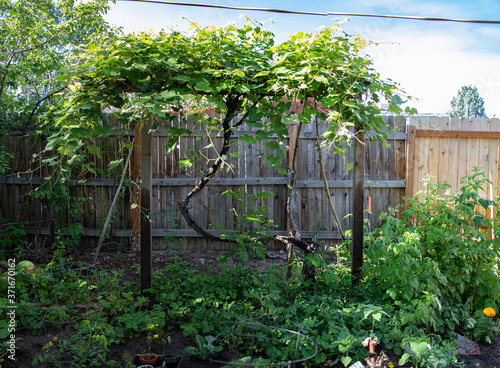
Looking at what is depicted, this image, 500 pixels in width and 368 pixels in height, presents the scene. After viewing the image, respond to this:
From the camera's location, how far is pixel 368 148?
5348 millimetres

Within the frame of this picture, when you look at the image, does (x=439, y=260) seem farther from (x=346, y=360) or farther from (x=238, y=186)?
(x=238, y=186)

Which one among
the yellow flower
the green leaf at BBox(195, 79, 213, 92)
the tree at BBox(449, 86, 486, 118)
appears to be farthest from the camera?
the tree at BBox(449, 86, 486, 118)

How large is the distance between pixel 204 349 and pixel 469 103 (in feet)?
161

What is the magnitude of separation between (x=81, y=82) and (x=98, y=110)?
226mm

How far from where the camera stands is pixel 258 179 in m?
5.25

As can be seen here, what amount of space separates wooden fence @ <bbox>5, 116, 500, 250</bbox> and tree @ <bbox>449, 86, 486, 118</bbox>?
1688 inches

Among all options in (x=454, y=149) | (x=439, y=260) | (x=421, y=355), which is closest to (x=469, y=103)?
(x=454, y=149)

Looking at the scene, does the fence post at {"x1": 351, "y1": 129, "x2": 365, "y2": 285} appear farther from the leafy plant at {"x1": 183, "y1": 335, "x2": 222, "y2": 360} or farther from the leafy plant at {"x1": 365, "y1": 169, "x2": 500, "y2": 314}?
the leafy plant at {"x1": 183, "y1": 335, "x2": 222, "y2": 360}

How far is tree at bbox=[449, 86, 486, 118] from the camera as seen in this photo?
42.7 m

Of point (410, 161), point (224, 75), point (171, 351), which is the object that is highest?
point (224, 75)

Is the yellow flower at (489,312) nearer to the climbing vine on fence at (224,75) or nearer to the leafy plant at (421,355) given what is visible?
the leafy plant at (421,355)

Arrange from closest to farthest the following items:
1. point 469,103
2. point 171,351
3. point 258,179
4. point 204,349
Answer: point 204,349, point 171,351, point 258,179, point 469,103

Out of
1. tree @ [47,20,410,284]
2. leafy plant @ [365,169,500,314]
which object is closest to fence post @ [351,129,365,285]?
leafy plant @ [365,169,500,314]

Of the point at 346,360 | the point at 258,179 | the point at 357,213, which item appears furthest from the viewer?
the point at 258,179
